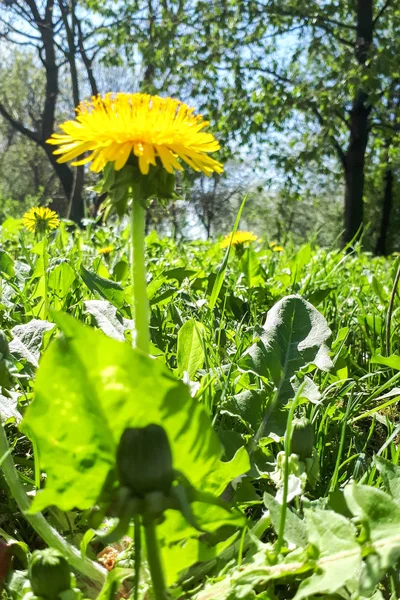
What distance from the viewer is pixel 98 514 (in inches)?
16.5

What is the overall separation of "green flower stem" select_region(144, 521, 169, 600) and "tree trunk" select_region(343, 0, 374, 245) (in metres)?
A: 11.1

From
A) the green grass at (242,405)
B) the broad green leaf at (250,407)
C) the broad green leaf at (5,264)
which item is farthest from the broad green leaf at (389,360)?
the broad green leaf at (5,264)

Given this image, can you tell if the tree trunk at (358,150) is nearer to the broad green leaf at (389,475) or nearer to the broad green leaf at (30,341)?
the broad green leaf at (30,341)

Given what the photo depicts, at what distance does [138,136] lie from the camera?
664 millimetres

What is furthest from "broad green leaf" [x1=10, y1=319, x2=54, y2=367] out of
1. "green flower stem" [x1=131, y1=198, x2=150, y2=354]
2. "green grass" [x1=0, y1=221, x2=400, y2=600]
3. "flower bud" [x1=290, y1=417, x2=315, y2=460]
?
"flower bud" [x1=290, y1=417, x2=315, y2=460]

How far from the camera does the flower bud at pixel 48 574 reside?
1.50 ft

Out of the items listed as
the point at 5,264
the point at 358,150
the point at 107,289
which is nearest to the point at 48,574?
the point at 107,289

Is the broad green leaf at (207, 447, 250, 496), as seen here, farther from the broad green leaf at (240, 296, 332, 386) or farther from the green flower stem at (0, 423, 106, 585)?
the broad green leaf at (240, 296, 332, 386)

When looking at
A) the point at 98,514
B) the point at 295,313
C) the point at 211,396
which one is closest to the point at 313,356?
the point at 295,313

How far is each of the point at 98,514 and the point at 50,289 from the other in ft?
3.14

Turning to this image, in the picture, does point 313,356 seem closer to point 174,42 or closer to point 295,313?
point 295,313

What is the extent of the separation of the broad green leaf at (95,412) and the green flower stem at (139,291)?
192 millimetres

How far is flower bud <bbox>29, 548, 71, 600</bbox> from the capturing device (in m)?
0.46

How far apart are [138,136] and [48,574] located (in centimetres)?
48
